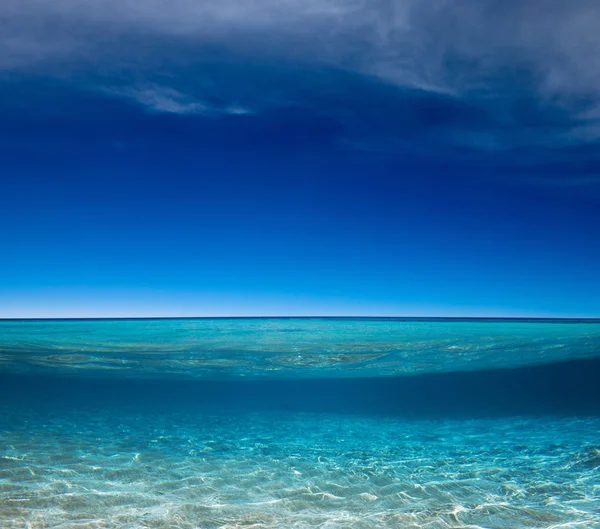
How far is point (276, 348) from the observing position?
23.5 meters

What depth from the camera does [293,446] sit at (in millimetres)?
13664

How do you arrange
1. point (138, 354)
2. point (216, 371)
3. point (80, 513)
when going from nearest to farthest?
point (80, 513) < point (138, 354) < point (216, 371)

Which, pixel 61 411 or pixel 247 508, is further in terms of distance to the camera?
pixel 61 411

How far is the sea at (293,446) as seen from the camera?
7.16 m

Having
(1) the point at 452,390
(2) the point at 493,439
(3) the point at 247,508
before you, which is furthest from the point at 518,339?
(1) the point at 452,390

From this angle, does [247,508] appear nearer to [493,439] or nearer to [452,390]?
[493,439]

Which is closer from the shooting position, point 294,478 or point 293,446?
point 294,478

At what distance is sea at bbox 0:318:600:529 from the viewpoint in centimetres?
716

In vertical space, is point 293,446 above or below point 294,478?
below

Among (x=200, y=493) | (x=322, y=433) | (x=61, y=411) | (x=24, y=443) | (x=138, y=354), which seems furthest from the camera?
(x=138, y=354)

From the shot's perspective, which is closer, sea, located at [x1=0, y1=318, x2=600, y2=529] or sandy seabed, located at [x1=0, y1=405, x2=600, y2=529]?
sandy seabed, located at [x1=0, y1=405, x2=600, y2=529]

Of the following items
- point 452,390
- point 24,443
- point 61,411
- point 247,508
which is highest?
point 247,508

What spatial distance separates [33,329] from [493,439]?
2155 cm

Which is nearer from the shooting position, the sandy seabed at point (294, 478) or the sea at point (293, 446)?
the sandy seabed at point (294, 478)
